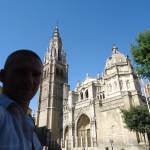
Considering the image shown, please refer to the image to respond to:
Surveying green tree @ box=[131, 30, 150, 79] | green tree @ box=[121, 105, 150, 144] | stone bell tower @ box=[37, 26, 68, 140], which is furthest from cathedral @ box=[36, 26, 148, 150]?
green tree @ box=[131, 30, 150, 79]

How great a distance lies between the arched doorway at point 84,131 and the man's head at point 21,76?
36333 mm

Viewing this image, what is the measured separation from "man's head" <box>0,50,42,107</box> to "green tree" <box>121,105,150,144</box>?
918 inches

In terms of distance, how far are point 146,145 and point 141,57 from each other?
17.8 meters

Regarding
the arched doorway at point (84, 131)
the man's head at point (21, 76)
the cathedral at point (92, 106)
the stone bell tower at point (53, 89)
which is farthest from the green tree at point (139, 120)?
the man's head at point (21, 76)

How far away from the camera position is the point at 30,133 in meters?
1.09

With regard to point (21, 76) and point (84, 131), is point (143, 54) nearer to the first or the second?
point (21, 76)

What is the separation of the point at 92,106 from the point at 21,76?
34.7 meters

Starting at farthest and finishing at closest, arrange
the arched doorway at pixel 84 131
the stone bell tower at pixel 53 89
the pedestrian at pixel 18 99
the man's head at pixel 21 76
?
the stone bell tower at pixel 53 89
the arched doorway at pixel 84 131
the man's head at pixel 21 76
the pedestrian at pixel 18 99

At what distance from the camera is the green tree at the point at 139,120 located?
21873 mm

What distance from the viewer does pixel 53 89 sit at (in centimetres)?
4678

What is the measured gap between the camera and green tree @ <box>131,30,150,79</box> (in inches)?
493

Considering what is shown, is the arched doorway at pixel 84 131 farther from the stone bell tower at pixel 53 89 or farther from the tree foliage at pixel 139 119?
the tree foliage at pixel 139 119

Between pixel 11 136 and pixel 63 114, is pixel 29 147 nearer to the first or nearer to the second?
pixel 11 136

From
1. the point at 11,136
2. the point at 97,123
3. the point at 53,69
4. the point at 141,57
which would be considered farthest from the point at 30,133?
the point at 53,69
